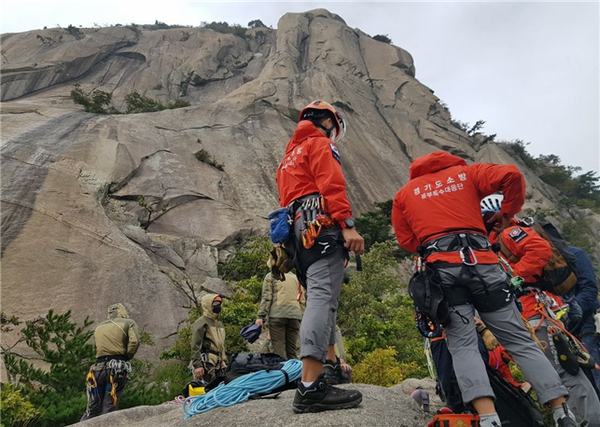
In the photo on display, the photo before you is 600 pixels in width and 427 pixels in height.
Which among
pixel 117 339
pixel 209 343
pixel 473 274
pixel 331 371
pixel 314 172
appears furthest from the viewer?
pixel 209 343

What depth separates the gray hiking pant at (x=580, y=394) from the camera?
297 centimetres

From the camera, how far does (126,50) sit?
41531mm

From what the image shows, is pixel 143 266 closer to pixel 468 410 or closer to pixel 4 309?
pixel 4 309

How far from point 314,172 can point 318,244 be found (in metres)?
0.54

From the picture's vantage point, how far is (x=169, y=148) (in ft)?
60.0

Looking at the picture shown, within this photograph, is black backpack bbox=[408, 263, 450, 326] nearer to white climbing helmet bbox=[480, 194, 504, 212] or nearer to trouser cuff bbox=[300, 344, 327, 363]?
trouser cuff bbox=[300, 344, 327, 363]

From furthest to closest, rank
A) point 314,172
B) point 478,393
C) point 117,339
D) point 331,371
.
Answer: point 117,339
point 331,371
point 314,172
point 478,393

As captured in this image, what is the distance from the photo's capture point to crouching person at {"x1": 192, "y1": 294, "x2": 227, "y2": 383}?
523 centimetres

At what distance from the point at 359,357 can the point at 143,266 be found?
6038mm

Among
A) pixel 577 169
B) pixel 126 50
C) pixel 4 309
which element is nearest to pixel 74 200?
pixel 4 309

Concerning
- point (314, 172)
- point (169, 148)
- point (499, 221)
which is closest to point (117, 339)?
point (314, 172)

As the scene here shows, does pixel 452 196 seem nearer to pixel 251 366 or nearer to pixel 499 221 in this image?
pixel 499 221

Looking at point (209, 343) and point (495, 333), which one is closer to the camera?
point (495, 333)

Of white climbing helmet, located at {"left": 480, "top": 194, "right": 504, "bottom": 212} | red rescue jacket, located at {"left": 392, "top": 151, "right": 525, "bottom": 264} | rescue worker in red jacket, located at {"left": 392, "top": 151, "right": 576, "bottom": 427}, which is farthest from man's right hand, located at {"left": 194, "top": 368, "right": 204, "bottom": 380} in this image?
white climbing helmet, located at {"left": 480, "top": 194, "right": 504, "bottom": 212}
